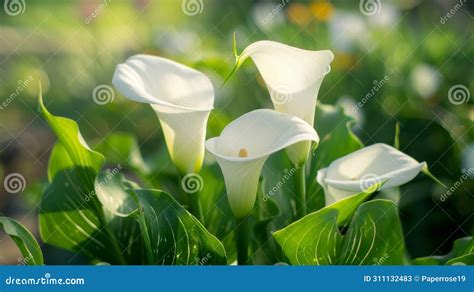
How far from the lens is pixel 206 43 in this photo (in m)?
1.75

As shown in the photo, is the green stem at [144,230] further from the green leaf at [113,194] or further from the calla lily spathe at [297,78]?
the calla lily spathe at [297,78]

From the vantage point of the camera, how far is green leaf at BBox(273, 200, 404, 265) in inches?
37.6

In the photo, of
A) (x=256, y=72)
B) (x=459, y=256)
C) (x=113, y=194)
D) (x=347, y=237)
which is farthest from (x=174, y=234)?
(x=256, y=72)

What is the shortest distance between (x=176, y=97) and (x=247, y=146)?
0.15 metres

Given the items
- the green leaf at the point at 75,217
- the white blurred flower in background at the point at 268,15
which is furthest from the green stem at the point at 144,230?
the white blurred flower in background at the point at 268,15

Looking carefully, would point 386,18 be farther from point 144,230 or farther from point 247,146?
point 144,230

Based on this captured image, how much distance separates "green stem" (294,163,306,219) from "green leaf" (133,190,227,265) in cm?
16

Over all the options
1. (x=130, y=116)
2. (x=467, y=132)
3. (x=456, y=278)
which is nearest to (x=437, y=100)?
(x=467, y=132)

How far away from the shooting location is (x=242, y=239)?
103 cm

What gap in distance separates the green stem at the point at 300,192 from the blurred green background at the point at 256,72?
0.38ft

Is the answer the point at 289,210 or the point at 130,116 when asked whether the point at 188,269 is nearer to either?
the point at 289,210

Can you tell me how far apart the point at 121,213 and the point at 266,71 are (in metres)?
0.35

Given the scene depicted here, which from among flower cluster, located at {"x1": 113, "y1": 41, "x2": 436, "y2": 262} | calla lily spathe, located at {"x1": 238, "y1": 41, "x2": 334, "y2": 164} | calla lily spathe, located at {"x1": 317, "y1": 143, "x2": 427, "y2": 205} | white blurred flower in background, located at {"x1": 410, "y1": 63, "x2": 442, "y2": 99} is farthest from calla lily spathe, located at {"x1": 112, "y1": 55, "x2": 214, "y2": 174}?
white blurred flower in background, located at {"x1": 410, "y1": 63, "x2": 442, "y2": 99}

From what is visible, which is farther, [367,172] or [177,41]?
[177,41]
